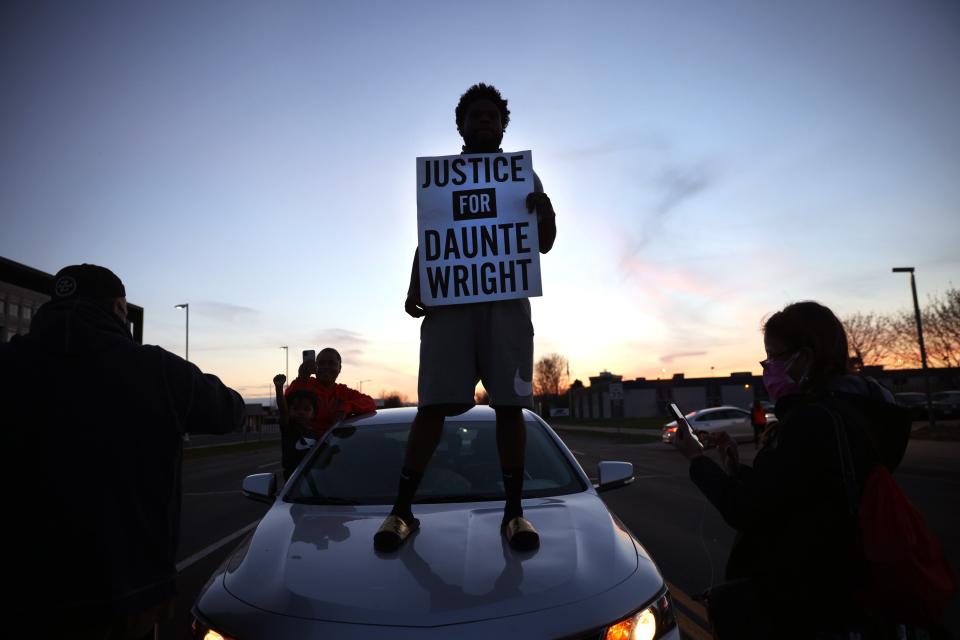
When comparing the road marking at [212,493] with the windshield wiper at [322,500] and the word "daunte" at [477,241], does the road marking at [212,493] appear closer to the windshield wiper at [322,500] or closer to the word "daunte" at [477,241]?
the windshield wiper at [322,500]

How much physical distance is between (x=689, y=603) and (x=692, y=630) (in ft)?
1.93

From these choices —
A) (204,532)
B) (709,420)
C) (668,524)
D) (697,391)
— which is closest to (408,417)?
(668,524)

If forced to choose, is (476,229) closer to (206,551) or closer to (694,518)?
(206,551)

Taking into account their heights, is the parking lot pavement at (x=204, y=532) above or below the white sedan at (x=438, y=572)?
below

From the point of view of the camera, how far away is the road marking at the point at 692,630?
3.52 metres

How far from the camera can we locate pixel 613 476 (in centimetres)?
323

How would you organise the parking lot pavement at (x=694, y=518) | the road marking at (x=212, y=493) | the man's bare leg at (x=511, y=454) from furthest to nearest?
1. the road marking at (x=212, y=493)
2. the parking lot pavement at (x=694, y=518)
3. the man's bare leg at (x=511, y=454)

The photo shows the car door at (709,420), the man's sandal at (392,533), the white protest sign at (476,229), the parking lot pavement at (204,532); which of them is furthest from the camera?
the car door at (709,420)

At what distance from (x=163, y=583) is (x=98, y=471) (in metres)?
0.38

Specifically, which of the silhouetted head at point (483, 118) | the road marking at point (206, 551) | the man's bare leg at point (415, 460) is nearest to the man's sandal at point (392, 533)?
the man's bare leg at point (415, 460)

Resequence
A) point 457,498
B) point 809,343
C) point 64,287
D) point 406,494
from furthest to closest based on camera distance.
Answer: point 457,498
point 406,494
point 809,343
point 64,287

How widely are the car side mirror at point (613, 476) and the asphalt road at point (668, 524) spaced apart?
0.43 meters

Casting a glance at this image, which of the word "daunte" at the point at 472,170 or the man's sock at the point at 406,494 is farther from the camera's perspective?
the word "daunte" at the point at 472,170

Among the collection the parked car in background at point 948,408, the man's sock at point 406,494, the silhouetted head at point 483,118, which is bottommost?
the parked car in background at point 948,408
